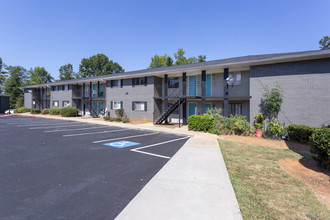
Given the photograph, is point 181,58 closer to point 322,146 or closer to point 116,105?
point 116,105

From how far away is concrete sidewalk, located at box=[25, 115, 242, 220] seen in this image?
265 cm

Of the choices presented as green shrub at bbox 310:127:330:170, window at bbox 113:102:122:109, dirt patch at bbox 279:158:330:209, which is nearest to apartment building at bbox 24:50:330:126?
window at bbox 113:102:122:109

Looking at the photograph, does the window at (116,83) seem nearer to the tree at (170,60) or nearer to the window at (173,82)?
the window at (173,82)

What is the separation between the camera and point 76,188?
11.6 feet

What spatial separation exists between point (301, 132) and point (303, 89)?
3.42 meters

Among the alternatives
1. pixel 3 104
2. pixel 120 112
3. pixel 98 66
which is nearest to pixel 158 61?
pixel 98 66

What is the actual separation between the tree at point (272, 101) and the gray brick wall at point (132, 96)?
11.4m

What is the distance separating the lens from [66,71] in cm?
5581

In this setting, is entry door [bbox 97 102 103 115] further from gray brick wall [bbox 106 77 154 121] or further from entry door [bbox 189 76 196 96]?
entry door [bbox 189 76 196 96]

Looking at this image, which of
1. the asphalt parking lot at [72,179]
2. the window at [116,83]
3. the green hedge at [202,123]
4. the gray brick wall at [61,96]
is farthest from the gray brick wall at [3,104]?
the green hedge at [202,123]

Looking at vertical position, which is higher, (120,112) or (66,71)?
(66,71)

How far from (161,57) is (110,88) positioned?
73.7 feet

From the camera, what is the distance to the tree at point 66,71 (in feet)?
181

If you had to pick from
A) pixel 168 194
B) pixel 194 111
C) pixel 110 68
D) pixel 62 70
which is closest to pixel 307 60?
pixel 194 111
